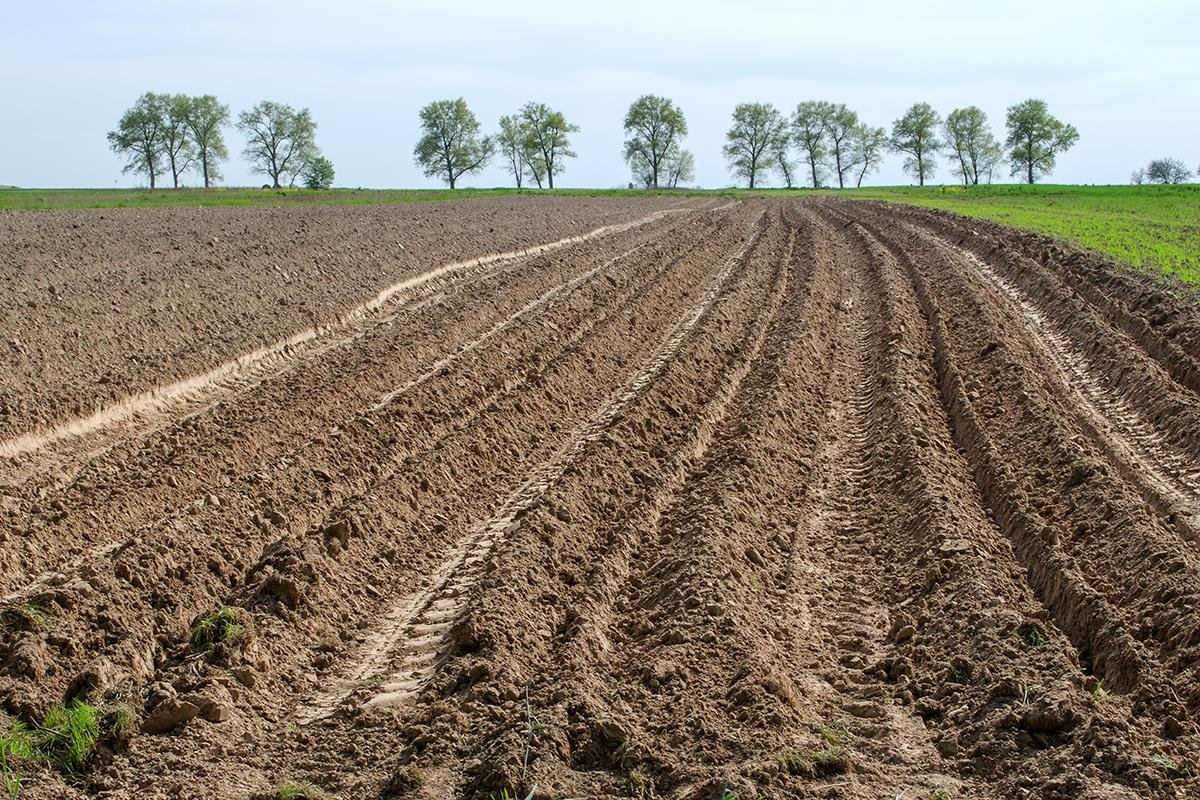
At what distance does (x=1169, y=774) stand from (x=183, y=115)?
92.4 meters

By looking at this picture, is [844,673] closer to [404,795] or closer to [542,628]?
[542,628]

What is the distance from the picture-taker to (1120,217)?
34094 millimetres

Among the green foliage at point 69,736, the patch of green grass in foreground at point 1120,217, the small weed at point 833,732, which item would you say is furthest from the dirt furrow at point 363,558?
the patch of green grass in foreground at point 1120,217

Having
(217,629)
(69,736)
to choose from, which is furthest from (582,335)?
(69,736)

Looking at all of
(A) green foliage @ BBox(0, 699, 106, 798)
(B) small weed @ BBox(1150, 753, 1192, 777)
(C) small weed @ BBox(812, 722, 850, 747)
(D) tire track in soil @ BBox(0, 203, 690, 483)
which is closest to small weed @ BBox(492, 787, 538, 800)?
(C) small weed @ BBox(812, 722, 850, 747)

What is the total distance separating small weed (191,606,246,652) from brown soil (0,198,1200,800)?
0.09m

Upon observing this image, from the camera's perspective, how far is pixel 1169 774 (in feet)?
14.9

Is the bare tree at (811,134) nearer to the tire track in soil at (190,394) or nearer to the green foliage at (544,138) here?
the green foliage at (544,138)

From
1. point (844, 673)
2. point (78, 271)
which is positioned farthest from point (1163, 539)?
point (78, 271)

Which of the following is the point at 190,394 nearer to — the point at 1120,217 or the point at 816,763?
the point at 816,763

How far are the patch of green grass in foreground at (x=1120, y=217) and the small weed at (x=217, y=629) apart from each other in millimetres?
16148

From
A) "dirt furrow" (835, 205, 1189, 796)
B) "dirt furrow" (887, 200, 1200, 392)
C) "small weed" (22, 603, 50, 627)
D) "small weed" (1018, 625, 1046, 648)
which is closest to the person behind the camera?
"dirt furrow" (835, 205, 1189, 796)

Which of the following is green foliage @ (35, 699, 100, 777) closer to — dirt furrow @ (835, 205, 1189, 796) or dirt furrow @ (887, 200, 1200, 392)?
dirt furrow @ (835, 205, 1189, 796)

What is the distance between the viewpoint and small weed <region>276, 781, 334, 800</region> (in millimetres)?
4730
